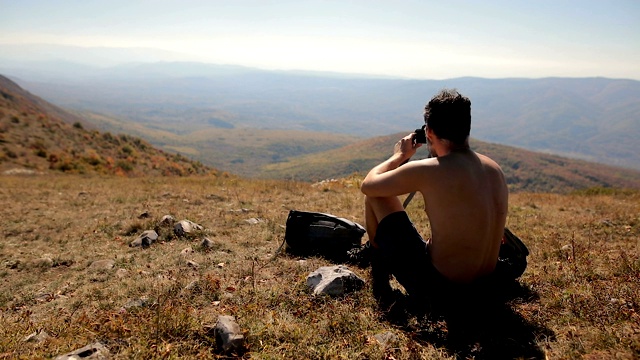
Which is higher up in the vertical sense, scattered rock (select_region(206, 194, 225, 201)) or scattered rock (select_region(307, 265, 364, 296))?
scattered rock (select_region(307, 265, 364, 296))

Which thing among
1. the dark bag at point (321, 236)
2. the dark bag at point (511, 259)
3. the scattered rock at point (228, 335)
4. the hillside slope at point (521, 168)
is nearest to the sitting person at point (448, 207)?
the dark bag at point (511, 259)

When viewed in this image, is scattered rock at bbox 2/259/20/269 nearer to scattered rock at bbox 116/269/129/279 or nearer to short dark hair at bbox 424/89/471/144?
scattered rock at bbox 116/269/129/279

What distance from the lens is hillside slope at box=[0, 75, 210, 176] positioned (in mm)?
22828

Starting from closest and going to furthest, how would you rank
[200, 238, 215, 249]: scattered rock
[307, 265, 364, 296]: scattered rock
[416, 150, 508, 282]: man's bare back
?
[416, 150, 508, 282]: man's bare back
[307, 265, 364, 296]: scattered rock
[200, 238, 215, 249]: scattered rock

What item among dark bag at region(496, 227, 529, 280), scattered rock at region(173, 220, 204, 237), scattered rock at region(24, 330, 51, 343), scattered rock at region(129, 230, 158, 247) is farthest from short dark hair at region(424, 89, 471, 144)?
scattered rock at region(129, 230, 158, 247)

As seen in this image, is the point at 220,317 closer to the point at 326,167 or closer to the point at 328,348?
the point at 328,348

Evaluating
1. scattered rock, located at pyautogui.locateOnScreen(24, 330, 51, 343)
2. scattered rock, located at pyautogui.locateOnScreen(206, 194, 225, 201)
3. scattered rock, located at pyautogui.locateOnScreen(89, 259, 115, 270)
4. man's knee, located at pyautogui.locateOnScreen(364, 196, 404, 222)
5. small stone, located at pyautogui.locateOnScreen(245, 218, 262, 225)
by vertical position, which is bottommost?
scattered rock, located at pyautogui.locateOnScreen(206, 194, 225, 201)

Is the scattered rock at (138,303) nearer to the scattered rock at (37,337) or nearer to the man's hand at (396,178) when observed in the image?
the scattered rock at (37,337)

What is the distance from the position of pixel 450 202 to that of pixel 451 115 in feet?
2.78

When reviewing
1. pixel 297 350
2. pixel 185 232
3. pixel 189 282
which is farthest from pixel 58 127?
pixel 297 350

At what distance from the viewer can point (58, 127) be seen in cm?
3272

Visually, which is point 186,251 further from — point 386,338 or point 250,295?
point 386,338

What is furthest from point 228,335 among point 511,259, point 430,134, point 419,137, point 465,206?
point 511,259

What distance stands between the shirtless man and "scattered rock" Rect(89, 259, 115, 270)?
4882 mm
